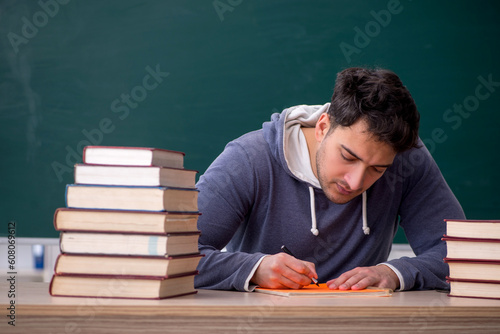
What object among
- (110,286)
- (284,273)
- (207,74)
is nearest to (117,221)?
(110,286)

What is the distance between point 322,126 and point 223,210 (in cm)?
40

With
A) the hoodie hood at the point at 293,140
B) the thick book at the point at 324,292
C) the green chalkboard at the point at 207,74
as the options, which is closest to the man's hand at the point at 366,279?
the thick book at the point at 324,292

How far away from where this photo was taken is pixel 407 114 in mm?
1601

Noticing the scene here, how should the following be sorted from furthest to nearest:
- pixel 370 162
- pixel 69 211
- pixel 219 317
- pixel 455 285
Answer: pixel 370 162, pixel 455 285, pixel 69 211, pixel 219 317

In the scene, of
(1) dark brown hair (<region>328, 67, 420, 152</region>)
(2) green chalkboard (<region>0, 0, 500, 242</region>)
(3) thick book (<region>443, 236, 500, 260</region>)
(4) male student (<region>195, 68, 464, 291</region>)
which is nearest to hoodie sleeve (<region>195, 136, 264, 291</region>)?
(4) male student (<region>195, 68, 464, 291</region>)

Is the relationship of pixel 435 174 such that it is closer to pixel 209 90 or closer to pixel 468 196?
pixel 468 196

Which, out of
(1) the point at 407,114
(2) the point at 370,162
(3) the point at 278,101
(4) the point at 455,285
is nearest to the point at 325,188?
(2) the point at 370,162

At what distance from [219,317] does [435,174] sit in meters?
1.11

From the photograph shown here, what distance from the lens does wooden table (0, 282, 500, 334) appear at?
0.99 metres

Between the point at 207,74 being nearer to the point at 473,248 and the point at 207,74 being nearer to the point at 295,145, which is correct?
the point at 295,145

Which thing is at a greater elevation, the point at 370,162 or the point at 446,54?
the point at 446,54

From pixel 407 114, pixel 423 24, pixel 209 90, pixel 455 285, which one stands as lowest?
pixel 455 285

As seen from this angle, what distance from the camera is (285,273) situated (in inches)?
52.4

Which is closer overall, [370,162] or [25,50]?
[370,162]
